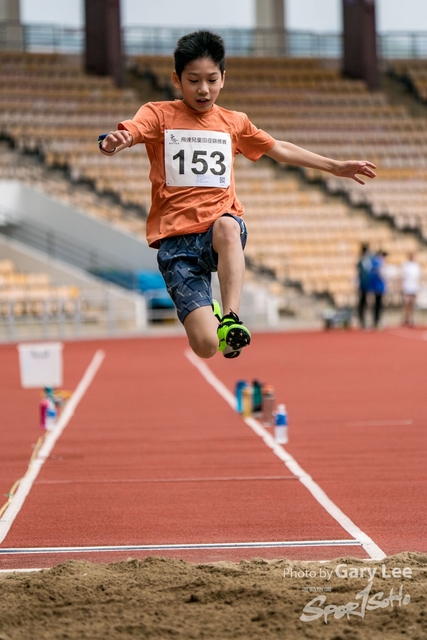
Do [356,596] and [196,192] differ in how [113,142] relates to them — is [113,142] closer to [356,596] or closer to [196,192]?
[196,192]

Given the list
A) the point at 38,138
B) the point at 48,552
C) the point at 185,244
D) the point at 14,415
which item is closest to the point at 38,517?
the point at 48,552

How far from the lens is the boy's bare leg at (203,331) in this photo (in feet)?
15.1

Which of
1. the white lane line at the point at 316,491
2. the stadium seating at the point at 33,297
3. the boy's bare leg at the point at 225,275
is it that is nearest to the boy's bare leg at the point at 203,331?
the boy's bare leg at the point at 225,275

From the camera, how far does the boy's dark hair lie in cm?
462

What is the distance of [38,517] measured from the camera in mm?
5273

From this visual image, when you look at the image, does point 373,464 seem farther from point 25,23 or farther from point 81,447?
point 25,23

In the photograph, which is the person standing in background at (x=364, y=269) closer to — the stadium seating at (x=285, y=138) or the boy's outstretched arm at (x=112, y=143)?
the stadium seating at (x=285, y=138)

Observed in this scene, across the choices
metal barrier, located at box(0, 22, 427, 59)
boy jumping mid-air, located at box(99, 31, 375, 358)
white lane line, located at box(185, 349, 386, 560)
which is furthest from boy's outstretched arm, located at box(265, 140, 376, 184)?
metal barrier, located at box(0, 22, 427, 59)

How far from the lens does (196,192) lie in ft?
15.9

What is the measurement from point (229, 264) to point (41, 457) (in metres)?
3.37

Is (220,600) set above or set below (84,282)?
above

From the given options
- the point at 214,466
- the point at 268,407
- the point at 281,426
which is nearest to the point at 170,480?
the point at 214,466

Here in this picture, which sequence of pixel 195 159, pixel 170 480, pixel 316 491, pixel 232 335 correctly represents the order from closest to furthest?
pixel 232 335
pixel 195 159
pixel 316 491
pixel 170 480

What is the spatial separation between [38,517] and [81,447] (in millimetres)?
2683
